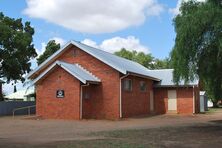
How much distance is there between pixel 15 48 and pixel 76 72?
15.9 m

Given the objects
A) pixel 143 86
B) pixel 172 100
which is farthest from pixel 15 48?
pixel 172 100

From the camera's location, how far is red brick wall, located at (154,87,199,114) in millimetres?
39500

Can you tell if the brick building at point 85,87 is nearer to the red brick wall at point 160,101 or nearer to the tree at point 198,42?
the red brick wall at point 160,101

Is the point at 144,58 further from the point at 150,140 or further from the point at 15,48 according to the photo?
the point at 150,140

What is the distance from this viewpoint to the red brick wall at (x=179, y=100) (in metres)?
39.5

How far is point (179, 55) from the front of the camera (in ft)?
68.9

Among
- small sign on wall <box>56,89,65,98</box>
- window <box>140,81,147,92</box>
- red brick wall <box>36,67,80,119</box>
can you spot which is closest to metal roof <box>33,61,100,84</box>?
red brick wall <box>36,67,80,119</box>

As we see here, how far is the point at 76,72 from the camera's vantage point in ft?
102

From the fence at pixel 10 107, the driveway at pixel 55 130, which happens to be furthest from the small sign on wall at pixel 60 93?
the fence at pixel 10 107

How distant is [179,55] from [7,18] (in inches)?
1171

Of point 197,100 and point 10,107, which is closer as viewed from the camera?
point 10,107

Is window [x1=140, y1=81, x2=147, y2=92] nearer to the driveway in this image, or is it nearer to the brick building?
the brick building

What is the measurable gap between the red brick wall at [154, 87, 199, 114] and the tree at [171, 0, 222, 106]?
17194 mm

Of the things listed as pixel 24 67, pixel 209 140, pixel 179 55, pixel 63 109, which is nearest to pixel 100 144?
pixel 209 140
